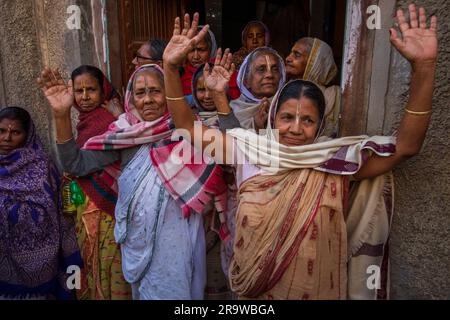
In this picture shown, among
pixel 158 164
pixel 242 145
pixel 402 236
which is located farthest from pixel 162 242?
pixel 402 236

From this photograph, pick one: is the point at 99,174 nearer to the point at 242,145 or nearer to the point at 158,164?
the point at 158,164

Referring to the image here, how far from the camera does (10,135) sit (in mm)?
2604

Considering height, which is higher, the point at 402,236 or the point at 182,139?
the point at 182,139

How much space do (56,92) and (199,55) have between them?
4.66 feet

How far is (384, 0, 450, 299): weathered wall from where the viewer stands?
188 cm

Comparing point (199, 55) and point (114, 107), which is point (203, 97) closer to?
point (114, 107)

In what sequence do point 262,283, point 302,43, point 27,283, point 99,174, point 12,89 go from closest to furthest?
point 262,283, point 99,174, point 27,283, point 302,43, point 12,89

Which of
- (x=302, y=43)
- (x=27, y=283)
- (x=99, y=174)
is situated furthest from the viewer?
(x=302, y=43)

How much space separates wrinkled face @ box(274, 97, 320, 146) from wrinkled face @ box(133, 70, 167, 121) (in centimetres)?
78

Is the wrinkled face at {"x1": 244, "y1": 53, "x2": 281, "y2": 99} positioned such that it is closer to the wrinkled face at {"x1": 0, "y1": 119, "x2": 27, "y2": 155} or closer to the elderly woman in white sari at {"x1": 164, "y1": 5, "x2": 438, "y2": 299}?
the elderly woman in white sari at {"x1": 164, "y1": 5, "x2": 438, "y2": 299}

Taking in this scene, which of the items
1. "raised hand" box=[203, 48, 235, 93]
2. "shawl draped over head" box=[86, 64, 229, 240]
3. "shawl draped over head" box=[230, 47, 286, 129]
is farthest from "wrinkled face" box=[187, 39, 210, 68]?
"raised hand" box=[203, 48, 235, 93]

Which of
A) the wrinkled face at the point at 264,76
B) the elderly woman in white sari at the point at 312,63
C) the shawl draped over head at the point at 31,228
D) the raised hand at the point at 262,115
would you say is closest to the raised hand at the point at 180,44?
the raised hand at the point at 262,115

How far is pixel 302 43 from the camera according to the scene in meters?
2.88

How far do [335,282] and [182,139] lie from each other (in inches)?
45.8
